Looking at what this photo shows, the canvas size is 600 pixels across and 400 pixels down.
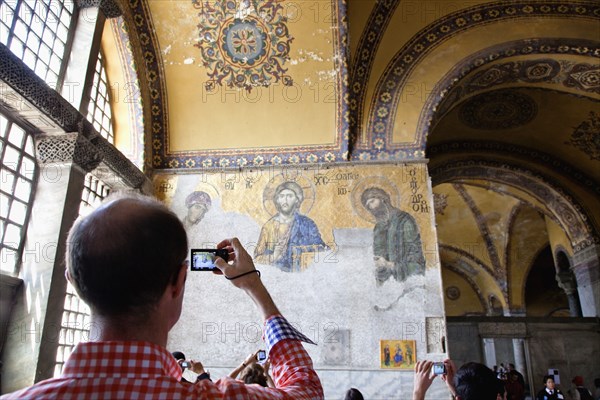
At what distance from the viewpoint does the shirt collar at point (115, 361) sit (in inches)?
37.5

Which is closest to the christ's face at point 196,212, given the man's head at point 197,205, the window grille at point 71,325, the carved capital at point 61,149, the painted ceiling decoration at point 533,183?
the man's head at point 197,205

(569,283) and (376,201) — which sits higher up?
(376,201)

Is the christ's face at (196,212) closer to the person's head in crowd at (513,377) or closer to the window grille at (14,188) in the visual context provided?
the window grille at (14,188)

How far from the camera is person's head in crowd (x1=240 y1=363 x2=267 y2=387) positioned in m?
3.17

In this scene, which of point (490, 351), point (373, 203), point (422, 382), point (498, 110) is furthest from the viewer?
point (490, 351)

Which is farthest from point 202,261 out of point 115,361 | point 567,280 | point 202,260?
point 567,280

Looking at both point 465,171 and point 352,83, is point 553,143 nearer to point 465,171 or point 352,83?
point 465,171

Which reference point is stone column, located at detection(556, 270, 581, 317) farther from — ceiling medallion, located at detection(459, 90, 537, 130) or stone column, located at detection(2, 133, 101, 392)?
stone column, located at detection(2, 133, 101, 392)

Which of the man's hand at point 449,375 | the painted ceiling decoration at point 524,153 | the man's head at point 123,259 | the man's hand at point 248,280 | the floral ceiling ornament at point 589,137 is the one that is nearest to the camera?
the man's head at point 123,259

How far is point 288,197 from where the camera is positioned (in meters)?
9.42

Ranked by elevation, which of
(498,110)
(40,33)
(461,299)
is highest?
(498,110)

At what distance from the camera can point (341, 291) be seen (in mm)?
8688

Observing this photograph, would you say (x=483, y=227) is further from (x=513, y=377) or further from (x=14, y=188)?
(x=14, y=188)

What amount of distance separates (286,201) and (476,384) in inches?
286
